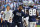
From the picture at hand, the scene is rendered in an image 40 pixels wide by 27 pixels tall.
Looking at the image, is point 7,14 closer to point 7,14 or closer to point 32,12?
point 7,14

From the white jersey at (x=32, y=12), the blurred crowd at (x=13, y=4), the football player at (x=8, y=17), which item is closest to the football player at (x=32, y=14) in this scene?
the white jersey at (x=32, y=12)

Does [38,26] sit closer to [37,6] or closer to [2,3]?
[37,6]

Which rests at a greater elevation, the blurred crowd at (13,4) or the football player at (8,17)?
the blurred crowd at (13,4)

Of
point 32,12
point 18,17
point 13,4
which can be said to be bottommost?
point 18,17

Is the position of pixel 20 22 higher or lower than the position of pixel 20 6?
lower

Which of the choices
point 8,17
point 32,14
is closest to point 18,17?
point 8,17

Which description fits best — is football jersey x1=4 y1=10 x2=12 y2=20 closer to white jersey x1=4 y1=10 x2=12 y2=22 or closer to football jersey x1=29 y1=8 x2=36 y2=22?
white jersey x1=4 y1=10 x2=12 y2=22

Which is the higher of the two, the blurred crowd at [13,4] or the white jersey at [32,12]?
the blurred crowd at [13,4]

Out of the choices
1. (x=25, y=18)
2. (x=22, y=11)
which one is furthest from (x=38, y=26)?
(x=22, y=11)

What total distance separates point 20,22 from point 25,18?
15 centimetres

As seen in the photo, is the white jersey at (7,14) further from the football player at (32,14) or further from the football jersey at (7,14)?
the football player at (32,14)

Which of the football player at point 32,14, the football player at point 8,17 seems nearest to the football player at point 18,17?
the football player at point 8,17

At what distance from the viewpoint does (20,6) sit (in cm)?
263

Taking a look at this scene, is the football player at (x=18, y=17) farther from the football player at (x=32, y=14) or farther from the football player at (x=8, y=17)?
the football player at (x=32, y=14)
